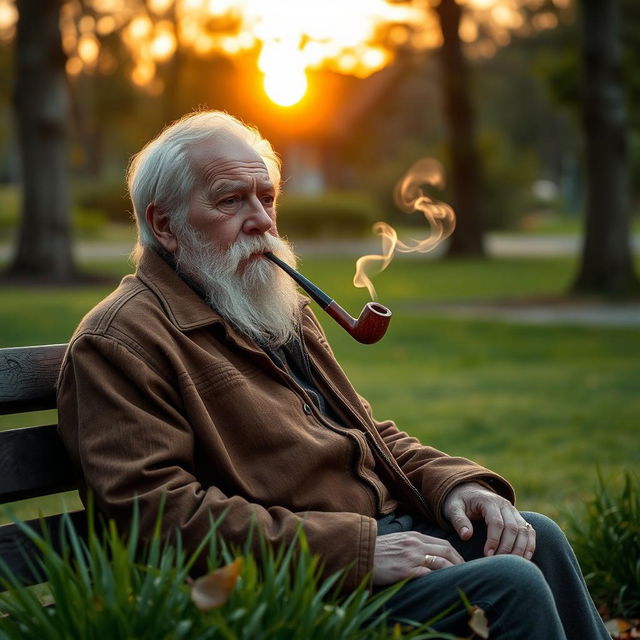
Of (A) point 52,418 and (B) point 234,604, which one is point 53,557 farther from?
(A) point 52,418

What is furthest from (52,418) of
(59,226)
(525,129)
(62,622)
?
(525,129)

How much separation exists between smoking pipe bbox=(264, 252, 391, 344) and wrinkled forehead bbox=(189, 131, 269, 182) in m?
0.23

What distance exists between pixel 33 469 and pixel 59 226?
1650 cm

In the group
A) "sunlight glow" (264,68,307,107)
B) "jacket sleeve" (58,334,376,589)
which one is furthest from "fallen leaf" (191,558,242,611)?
"sunlight glow" (264,68,307,107)

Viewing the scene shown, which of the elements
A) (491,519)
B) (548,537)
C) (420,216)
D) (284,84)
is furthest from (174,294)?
(420,216)

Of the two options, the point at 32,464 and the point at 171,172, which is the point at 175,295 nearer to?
the point at 171,172

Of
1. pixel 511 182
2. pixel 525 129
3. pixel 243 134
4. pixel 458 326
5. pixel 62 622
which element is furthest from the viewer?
pixel 525 129

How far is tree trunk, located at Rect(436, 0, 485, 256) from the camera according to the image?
25875 millimetres

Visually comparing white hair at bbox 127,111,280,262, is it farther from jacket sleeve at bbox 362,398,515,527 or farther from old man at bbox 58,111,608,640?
jacket sleeve at bbox 362,398,515,527

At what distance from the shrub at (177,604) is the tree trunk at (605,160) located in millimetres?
14807

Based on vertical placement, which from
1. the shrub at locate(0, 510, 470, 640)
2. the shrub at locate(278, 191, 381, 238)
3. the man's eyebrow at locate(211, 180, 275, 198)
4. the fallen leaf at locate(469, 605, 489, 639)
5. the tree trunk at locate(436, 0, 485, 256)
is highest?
the man's eyebrow at locate(211, 180, 275, 198)

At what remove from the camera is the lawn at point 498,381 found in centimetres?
648

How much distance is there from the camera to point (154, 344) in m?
2.45

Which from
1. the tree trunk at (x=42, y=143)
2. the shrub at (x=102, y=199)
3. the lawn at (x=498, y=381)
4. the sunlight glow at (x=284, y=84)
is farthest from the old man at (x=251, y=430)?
the shrub at (x=102, y=199)
